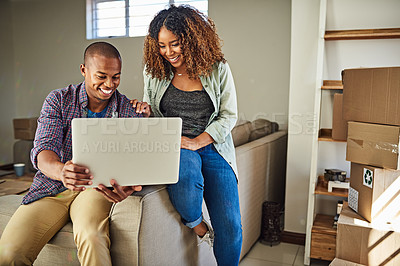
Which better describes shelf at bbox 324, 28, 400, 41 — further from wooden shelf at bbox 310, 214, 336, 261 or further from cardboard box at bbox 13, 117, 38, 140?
cardboard box at bbox 13, 117, 38, 140

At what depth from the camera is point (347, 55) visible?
243 centimetres

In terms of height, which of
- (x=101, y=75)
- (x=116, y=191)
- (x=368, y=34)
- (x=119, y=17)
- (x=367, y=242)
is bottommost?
(x=367, y=242)

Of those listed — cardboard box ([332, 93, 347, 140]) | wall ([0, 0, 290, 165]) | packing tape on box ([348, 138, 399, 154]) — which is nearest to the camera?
packing tape on box ([348, 138, 399, 154])

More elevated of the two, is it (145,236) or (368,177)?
(368,177)

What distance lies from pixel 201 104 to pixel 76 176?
27.5 inches

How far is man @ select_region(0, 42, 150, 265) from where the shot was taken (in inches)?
48.9

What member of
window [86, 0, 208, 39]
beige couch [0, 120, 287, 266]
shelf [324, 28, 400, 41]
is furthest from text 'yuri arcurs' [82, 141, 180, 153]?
window [86, 0, 208, 39]

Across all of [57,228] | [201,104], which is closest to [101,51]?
[201,104]

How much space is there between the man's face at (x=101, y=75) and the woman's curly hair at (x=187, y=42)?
22cm

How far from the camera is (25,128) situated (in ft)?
14.3

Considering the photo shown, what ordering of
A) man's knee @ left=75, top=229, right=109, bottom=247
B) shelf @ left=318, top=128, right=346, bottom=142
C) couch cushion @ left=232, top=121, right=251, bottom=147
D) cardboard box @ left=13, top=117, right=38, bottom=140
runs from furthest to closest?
1. cardboard box @ left=13, top=117, right=38, bottom=140
2. couch cushion @ left=232, top=121, right=251, bottom=147
3. shelf @ left=318, top=128, right=346, bottom=142
4. man's knee @ left=75, top=229, right=109, bottom=247

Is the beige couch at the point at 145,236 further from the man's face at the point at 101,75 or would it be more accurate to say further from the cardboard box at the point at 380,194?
the cardboard box at the point at 380,194

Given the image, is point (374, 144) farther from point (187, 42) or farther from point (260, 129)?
point (260, 129)

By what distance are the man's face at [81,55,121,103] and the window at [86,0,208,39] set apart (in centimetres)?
299
